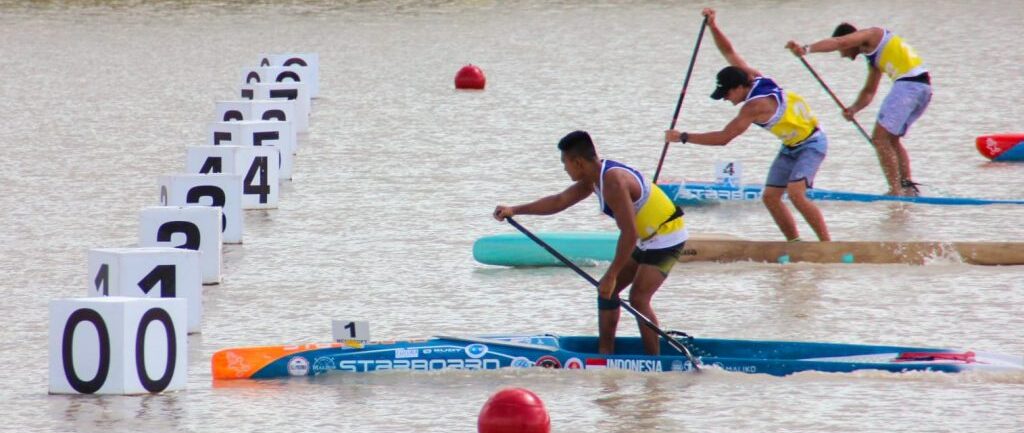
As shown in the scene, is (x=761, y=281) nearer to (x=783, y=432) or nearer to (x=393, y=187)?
(x=783, y=432)

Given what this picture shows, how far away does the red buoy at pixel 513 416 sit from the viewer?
7.32 meters

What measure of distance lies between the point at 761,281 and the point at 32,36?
24.0 meters

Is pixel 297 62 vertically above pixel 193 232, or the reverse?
pixel 297 62

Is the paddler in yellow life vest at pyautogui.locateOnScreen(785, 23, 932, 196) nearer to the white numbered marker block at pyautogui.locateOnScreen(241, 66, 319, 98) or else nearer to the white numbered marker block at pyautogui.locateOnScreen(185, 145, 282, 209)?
the white numbered marker block at pyautogui.locateOnScreen(185, 145, 282, 209)

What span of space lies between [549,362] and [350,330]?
3.31 feet

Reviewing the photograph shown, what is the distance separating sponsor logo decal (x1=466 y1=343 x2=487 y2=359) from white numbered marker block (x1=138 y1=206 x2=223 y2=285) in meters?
3.28

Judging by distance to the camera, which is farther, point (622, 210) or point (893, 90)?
point (893, 90)

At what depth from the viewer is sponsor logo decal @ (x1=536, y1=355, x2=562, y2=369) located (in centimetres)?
887

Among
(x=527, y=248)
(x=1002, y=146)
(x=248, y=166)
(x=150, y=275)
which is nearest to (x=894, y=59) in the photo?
(x=1002, y=146)

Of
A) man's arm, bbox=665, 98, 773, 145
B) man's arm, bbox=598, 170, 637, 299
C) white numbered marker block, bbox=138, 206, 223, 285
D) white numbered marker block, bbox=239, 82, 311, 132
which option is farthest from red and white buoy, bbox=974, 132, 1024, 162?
man's arm, bbox=598, 170, 637, 299

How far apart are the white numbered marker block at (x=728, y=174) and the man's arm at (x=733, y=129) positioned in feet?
10.7

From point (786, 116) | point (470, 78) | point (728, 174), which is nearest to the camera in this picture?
point (786, 116)

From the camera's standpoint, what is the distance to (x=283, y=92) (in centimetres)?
2081

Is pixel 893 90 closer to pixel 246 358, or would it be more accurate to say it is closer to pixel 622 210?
pixel 622 210
